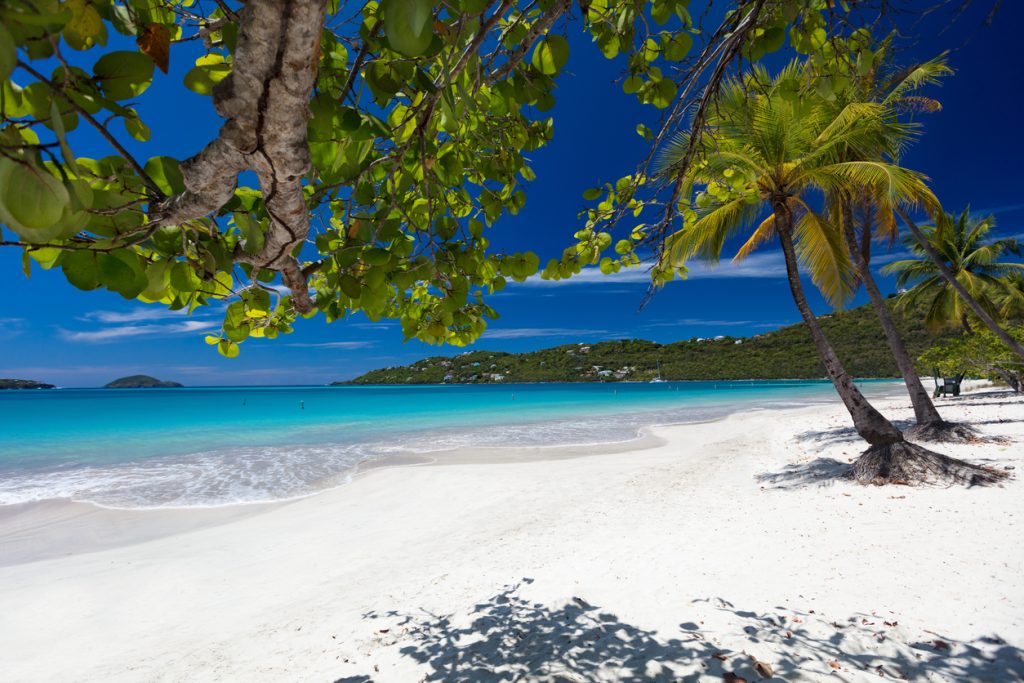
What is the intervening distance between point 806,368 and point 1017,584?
63.1 metres

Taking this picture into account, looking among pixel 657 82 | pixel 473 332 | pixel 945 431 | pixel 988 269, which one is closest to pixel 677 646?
pixel 473 332

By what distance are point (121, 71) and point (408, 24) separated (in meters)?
0.43

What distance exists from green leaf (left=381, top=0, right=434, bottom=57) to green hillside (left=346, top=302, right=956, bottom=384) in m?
46.2

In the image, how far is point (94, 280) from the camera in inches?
27.5

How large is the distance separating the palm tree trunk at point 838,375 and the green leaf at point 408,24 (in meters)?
6.23

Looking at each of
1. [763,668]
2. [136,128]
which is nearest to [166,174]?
[136,128]

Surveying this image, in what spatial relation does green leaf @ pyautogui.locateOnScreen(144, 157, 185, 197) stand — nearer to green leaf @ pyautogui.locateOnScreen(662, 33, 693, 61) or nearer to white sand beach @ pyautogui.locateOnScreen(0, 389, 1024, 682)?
green leaf @ pyautogui.locateOnScreen(662, 33, 693, 61)

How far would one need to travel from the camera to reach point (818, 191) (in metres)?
7.39

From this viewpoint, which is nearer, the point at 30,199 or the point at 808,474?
the point at 30,199

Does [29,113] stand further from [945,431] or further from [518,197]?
[945,431]

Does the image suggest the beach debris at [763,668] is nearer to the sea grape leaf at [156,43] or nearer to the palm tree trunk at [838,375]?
the sea grape leaf at [156,43]

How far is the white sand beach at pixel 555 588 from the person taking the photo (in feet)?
8.12

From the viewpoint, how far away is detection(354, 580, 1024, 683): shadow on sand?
2.20m

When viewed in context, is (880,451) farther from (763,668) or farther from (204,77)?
(204,77)
